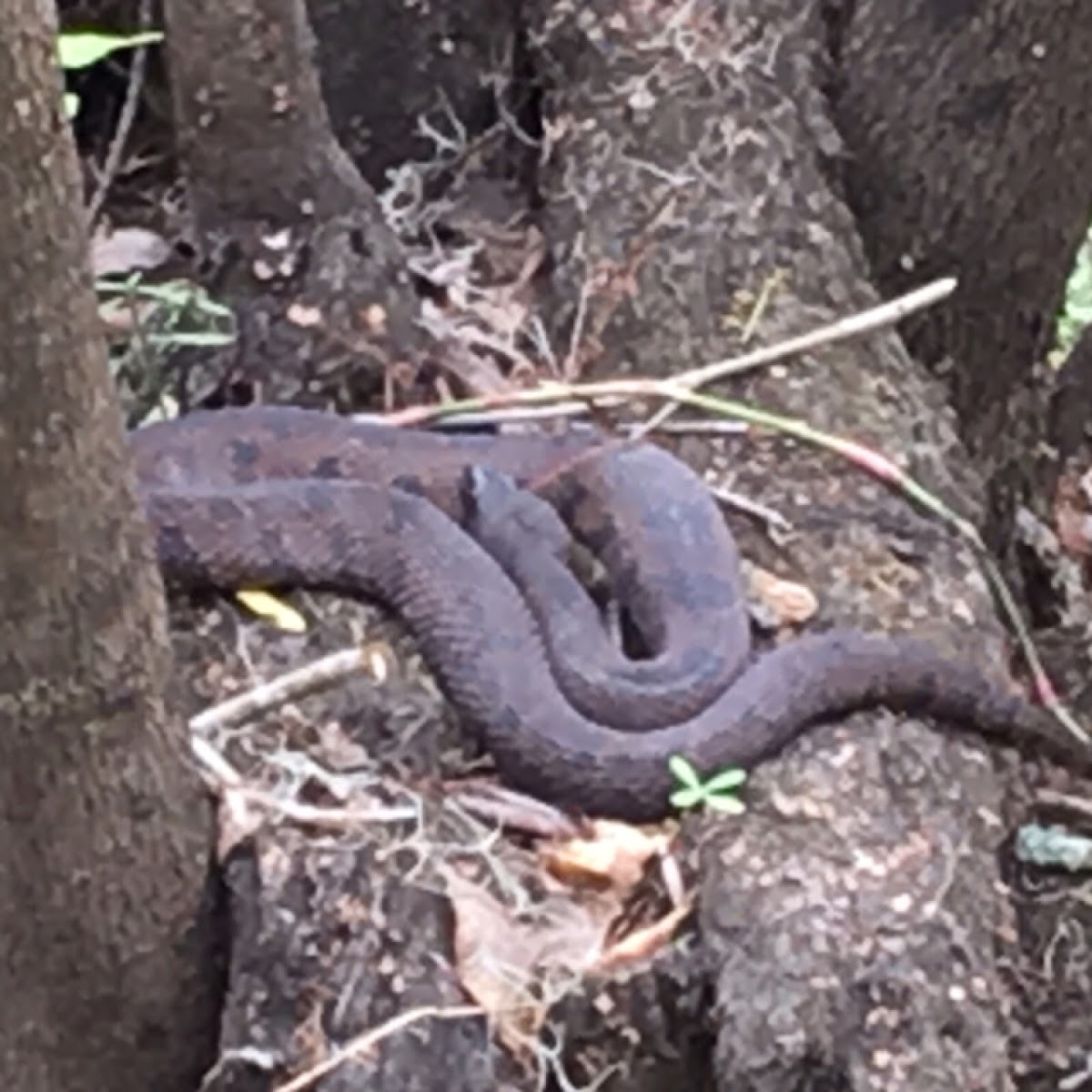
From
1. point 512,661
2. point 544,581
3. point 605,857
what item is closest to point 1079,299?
point 544,581

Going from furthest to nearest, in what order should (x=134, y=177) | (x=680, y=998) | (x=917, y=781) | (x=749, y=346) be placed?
1. (x=134, y=177)
2. (x=749, y=346)
3. (x=917, y=781)
4. (x=680, y=998)

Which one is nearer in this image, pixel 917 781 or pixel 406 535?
pixel 917 781

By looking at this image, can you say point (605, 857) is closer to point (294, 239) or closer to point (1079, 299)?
point (294, 239)

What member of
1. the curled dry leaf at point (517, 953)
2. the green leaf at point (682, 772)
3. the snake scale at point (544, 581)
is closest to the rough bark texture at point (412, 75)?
the snake scale at point (544, 581)

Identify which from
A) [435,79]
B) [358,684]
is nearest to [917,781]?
[358,684]

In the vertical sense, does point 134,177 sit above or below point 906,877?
above

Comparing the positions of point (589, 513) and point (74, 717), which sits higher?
point (74, 717)

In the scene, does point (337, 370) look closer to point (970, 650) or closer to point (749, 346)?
point (749, 346)
